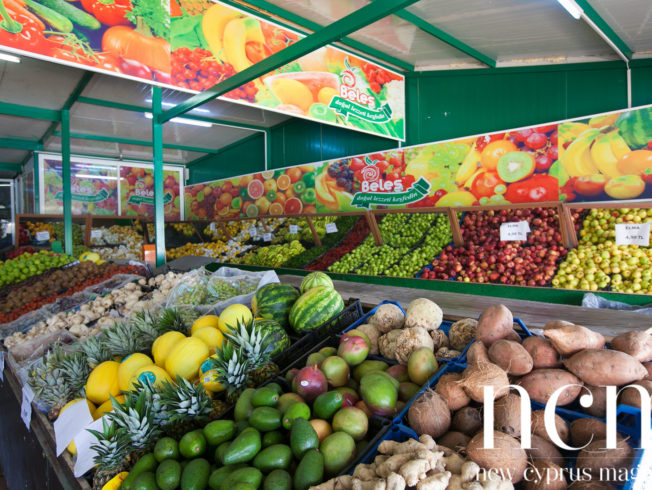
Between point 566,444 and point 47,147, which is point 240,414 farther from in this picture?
point 47,147

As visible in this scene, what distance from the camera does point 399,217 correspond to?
5.08 m

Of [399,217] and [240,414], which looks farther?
[399,217]

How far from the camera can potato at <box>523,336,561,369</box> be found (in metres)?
1.10

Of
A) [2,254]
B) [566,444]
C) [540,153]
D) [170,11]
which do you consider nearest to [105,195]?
[2,254]

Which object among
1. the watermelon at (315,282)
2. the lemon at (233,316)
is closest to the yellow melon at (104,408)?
the lemon at (233,316)

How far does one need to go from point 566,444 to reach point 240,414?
0.92 metres

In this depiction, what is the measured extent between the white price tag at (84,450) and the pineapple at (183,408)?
8.0 inches

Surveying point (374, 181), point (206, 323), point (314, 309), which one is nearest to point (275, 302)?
point (314, 309)

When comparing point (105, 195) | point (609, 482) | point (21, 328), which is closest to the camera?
point (609, 482)

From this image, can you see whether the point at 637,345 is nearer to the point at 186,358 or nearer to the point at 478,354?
the point at 478,354

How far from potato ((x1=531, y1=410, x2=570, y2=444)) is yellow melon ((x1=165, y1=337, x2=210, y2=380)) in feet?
3.99

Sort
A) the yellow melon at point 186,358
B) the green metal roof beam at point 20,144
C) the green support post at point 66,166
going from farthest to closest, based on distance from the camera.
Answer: the green metal roof beam at point 20,144 → the green support post at point 66,166 → the yellow melon at point 186,358

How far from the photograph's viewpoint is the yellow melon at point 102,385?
5.29ft

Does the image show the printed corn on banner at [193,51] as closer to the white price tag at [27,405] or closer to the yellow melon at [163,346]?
the white price tag at [27,405]
